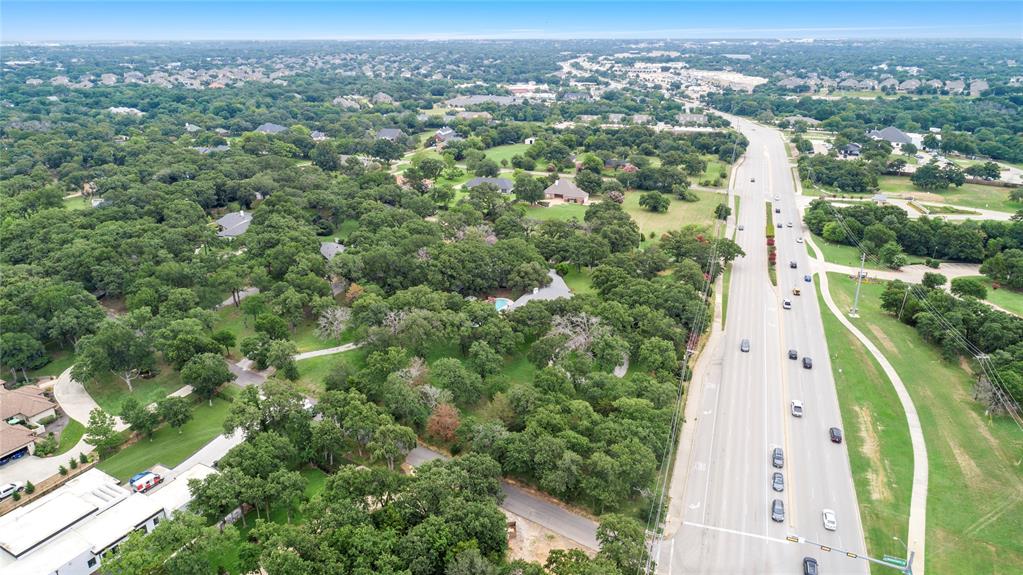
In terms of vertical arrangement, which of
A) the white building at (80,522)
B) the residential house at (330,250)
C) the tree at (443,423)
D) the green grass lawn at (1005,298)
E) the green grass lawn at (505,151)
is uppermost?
the green grass lawn at (505,151)

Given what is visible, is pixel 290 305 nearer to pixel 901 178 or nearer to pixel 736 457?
pixel 736 457

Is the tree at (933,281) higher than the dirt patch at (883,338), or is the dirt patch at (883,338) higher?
the tree at (933,281)

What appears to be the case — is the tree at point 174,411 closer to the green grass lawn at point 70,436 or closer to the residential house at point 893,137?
the green grass lawn at point 70,436

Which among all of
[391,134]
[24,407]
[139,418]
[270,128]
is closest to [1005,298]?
[139,418]

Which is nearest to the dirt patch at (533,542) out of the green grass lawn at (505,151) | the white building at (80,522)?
the white building at (80,522)

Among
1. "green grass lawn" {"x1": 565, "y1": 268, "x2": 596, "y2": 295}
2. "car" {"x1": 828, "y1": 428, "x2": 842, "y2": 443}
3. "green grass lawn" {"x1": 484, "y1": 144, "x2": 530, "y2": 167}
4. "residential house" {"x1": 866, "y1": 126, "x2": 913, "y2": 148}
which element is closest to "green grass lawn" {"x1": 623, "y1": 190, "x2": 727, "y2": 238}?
"green grass lawn" {"x1": 565, "y1": 268, "x2": 596, "y2": 295}
